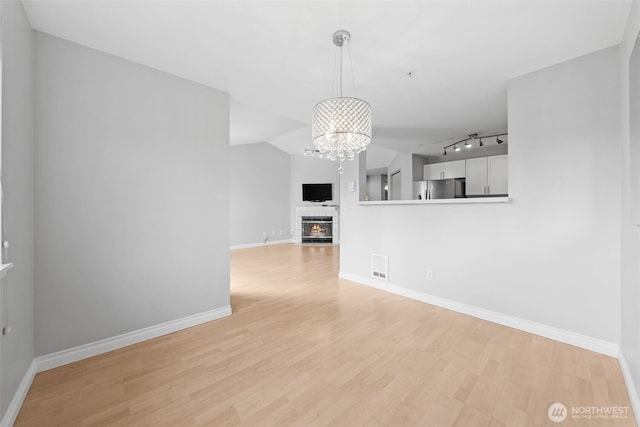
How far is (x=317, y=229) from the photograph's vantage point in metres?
8.65

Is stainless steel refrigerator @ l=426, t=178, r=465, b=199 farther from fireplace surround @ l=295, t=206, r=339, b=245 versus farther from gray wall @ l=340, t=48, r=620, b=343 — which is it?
fireplace surround @ l=295, t=206, r=339, b=245

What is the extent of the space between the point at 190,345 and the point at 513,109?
3.66 m

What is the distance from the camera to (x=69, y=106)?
2010 mm

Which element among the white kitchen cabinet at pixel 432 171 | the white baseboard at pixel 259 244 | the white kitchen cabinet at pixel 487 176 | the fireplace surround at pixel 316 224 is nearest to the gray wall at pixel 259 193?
the white baseboard at pixel 259 244

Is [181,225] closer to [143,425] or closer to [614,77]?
[143,425]

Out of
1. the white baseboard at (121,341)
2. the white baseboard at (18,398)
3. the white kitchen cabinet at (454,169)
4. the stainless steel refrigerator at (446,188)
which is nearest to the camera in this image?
the white baseboard at (18,398)

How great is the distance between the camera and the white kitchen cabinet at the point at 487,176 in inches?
194

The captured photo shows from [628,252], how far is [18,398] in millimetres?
3925

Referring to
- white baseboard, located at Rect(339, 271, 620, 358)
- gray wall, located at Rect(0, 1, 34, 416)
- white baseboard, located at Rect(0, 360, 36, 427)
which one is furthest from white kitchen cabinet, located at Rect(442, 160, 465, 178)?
white baseboard, located at Rect(0, 360, 36, 427)

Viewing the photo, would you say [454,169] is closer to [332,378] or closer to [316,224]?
[316,224]

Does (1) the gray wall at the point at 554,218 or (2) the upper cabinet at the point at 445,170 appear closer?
(1) the gray wall at the point at 554,218

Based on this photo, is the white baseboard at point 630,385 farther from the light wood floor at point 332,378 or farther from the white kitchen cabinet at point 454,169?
the white kitchen cabinet at point 454,169

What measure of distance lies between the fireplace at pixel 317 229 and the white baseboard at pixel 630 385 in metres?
6.93

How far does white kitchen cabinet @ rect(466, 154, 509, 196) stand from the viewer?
4.93 m
